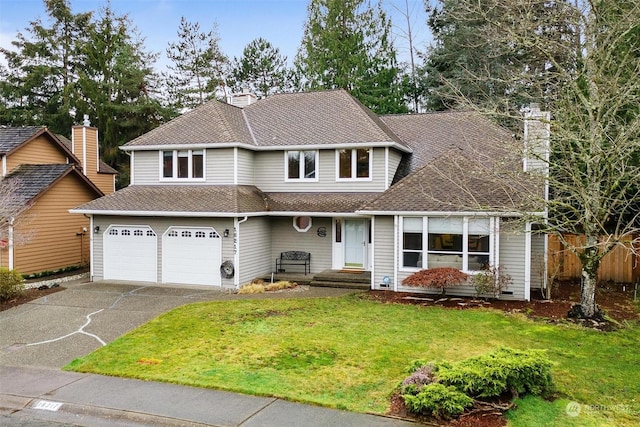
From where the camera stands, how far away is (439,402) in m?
6.40

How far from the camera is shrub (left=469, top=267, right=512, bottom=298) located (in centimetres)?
1339

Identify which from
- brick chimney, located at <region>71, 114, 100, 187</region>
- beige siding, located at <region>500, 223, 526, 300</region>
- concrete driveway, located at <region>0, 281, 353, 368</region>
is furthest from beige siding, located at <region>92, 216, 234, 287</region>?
beige siding, located at <region>500, 223, 526, 300</region>

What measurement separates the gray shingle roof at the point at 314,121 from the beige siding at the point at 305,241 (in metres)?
2.98

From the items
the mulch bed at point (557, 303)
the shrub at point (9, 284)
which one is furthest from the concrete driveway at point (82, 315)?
the mulch bed at point (557, 303)

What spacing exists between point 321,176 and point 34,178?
11460 millimetres

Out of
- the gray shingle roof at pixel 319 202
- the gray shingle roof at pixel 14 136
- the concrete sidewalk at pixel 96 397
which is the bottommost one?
the concrete sidewalk at pixel 96 397

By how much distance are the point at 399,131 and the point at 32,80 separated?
30832 millimetres

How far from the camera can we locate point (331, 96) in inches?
804

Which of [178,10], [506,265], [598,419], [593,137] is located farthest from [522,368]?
[178,10]

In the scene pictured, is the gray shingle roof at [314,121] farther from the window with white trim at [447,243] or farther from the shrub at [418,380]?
the shrub at [418,380]

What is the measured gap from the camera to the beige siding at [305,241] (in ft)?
57.0

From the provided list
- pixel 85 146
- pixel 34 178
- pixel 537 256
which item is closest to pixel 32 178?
pixel 34 178

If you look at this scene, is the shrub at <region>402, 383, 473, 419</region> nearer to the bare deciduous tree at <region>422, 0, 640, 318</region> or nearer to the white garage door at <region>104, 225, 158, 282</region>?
the bare deciduous tree at <region>422, 0, 640, 318</region>

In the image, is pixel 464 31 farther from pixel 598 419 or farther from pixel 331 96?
pixel 598 419
